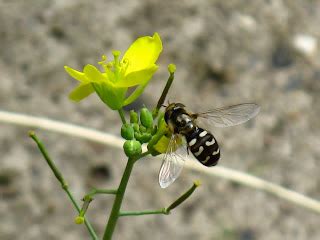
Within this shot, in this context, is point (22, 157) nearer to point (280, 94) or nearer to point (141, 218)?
point (141, 218)

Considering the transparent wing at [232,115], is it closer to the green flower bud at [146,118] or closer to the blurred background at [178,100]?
the green flower bud at [146,118]

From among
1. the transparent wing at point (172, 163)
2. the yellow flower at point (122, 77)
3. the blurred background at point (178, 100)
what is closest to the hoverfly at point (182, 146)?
the transparent wing at point (172, 163)

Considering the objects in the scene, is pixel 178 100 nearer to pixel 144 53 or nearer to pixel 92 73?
pixel 144 53

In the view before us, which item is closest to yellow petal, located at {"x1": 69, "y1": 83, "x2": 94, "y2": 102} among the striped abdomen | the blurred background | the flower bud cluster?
the flower bud cluster

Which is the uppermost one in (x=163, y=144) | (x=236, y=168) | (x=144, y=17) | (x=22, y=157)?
(x=163, y=144)

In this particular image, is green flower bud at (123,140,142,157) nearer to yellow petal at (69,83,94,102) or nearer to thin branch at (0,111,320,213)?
yellow petal at (69,83,94,102)

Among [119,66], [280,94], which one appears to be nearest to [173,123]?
[119,66]

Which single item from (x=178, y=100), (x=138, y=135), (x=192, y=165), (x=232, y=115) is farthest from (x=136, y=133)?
(x=178, y=100)
